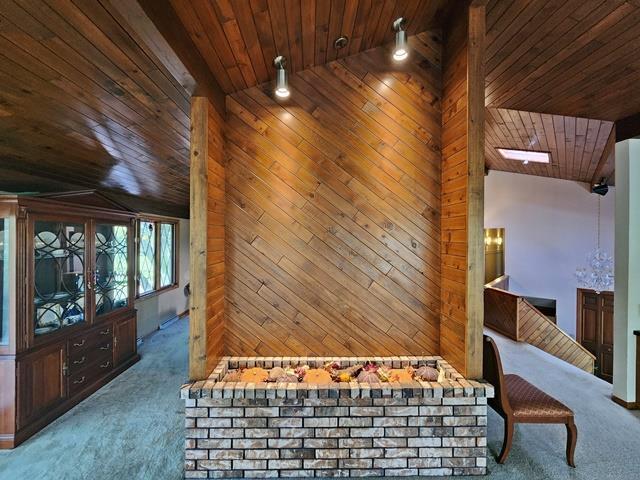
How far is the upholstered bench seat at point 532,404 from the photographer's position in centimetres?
219

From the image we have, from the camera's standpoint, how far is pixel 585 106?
3174mm

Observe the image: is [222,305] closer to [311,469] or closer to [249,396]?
[249,396]

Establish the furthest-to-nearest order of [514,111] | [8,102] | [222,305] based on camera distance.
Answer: [514,111] → [222,305] → [8,102]

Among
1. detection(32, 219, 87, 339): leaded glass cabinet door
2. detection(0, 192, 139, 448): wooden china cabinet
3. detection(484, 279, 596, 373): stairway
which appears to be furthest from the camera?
detection(484, 279, 596, 373): stairway

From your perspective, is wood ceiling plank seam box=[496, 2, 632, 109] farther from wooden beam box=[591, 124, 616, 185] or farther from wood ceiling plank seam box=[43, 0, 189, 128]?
wood ceiling plank seam box=[43, 0, 189, 128]

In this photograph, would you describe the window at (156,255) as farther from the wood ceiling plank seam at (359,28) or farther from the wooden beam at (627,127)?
the wooden beam at (627,127)

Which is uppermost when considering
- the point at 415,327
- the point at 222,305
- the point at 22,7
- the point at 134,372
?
the point at 22,7

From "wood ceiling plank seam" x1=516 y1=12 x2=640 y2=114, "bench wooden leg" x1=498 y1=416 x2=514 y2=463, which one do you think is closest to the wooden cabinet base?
"bench wooden leg" x1=498 y1=416 x2=514 y2=463

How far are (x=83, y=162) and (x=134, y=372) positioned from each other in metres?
2.45

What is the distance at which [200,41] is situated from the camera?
1871 mm

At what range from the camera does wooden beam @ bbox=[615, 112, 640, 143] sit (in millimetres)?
3080

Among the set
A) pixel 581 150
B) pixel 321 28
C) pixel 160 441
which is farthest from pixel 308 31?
pixel 581 150

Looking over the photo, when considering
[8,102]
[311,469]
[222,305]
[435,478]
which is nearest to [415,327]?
[435,478]

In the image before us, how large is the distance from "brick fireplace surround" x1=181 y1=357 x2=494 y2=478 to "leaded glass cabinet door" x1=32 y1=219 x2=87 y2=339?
1.85m
